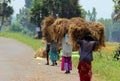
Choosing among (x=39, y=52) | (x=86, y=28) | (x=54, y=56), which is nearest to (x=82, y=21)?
(x=86, y=28)

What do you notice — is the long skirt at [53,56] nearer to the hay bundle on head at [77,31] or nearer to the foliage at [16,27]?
the hay bundle on head at [77,31]

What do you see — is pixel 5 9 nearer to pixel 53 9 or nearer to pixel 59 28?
pixel 53 9

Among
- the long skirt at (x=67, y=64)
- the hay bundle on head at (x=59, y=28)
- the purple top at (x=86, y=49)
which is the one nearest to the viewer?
the purple top at (x=86, y=49)

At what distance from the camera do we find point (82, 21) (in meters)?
18.8

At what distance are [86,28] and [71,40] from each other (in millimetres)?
836

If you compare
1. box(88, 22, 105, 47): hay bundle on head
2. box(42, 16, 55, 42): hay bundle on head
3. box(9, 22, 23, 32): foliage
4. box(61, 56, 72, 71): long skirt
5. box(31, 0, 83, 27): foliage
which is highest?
box(88, 22, 105, 47): hay bundle on head

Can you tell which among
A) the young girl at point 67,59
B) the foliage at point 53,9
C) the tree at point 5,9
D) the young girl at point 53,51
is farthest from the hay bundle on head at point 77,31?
the tree at point 5,9

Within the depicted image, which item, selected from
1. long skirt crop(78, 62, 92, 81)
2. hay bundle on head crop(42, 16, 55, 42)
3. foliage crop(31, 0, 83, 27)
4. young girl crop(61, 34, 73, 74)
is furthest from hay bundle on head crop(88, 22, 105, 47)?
foliage crop(31, 0, 83, 27)

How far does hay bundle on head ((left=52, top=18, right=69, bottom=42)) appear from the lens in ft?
71.5

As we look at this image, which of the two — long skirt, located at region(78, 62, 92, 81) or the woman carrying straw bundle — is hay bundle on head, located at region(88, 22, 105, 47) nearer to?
the woman carrying straw bundle

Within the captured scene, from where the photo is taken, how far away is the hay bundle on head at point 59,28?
2180cm

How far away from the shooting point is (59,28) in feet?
73.4

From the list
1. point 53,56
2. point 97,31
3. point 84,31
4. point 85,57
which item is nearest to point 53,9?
point 53,56

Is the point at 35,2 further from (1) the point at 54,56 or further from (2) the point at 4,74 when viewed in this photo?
(2) the point at 4,74
